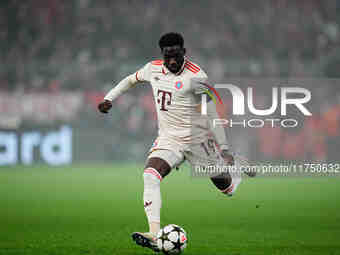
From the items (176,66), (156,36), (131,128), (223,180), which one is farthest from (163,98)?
(156,36)

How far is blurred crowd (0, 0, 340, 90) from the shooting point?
19.8 meters

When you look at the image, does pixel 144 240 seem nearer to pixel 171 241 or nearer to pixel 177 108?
pixel 171 241

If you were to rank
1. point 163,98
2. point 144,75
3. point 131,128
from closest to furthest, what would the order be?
point 163,98 < point 144,75 < point 131,128

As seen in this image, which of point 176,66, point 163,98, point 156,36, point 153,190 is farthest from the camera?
point 156,36

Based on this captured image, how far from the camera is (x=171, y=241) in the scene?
218 inches

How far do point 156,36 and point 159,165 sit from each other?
15.6 metres

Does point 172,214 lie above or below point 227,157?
below

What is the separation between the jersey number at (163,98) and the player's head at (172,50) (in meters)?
0.24

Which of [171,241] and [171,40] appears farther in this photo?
[171,40]

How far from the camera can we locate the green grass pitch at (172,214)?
6.38m

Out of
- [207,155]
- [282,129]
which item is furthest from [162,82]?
[282,129]

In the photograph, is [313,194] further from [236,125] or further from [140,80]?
[140,80]

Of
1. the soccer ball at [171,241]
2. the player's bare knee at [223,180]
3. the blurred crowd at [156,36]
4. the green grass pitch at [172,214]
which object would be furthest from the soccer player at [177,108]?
the blurred crowd at [156,36]

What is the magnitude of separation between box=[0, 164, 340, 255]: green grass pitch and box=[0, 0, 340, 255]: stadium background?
23mm
